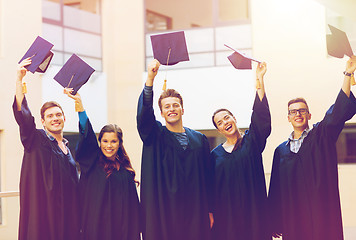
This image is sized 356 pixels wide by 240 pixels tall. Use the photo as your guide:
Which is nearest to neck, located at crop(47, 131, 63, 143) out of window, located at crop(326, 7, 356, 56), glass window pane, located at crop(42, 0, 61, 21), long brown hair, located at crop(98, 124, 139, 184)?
long brown hair, located at crop(98, 124, 139, 184)

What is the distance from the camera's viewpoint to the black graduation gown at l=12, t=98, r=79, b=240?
4.26 metres

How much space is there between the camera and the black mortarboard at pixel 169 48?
448 cm

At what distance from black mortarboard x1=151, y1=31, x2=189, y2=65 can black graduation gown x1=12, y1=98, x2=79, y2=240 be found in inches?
43.4

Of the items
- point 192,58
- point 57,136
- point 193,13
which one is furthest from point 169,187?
point 193,13

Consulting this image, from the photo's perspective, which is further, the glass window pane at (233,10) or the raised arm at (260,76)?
the glass window pane at (233,10)

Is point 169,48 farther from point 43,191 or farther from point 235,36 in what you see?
point 235,36

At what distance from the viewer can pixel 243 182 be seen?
14.5ft

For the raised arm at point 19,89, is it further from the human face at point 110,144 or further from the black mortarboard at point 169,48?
the black mortarboard at point 169,48

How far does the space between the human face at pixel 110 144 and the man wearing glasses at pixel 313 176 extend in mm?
1360

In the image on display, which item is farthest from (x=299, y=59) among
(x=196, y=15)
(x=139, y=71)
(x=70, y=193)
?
(x=70, y=193)

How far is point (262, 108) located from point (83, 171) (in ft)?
4.93

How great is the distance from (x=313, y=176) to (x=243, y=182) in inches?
22.2

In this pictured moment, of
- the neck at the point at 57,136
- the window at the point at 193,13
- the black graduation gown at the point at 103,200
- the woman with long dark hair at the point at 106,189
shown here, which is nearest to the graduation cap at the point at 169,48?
the woman with long dark hair at the point at 106,189

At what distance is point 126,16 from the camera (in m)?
12.0
